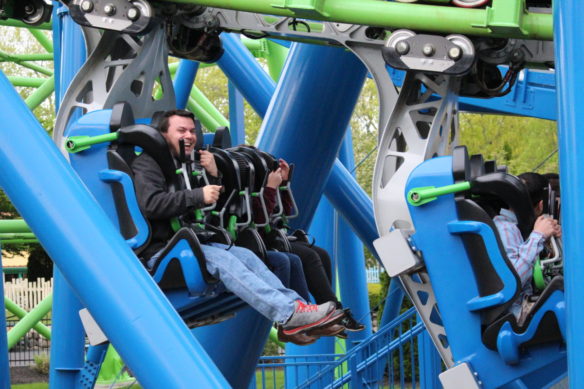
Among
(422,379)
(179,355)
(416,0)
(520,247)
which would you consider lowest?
(422,379)

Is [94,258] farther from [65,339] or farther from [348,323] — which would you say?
[65,339]

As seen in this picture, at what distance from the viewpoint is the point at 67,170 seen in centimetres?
443

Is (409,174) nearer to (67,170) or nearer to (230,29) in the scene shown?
(230,29)

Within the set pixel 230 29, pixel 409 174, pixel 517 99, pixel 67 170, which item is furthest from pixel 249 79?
pixel 67 170

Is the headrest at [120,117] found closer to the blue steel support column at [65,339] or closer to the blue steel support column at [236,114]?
the blue steel support column at [65,339]

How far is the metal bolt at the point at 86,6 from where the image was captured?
588 centimetres

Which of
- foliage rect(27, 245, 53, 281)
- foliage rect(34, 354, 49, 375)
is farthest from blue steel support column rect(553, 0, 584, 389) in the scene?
foliage rect(27, 245, 53, 281)

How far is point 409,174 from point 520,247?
25.1 inches

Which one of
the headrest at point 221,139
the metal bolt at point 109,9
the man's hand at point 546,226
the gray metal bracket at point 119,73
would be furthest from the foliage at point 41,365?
the man's hand at point 546,226

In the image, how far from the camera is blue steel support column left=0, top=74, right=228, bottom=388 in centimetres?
415

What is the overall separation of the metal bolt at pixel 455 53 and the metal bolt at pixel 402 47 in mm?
197

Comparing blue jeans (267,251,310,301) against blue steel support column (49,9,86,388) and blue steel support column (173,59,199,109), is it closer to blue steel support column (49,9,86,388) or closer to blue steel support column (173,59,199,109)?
blue steel support column (49,9,86,388)

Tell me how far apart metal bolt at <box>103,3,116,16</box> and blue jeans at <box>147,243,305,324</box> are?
4.08 ft

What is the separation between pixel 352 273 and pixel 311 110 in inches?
134
